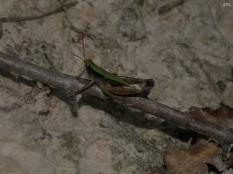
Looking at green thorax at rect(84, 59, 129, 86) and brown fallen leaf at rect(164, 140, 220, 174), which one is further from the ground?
green thorax at rect(84, 59, 129, 86)

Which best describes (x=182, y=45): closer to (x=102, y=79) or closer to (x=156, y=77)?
(x=156, y=77)

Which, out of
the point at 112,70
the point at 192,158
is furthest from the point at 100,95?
the point at 192,158

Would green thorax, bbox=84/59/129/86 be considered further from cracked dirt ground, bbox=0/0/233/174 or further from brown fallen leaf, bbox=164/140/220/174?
brown fallen leaf, bbox=164/140/220/174

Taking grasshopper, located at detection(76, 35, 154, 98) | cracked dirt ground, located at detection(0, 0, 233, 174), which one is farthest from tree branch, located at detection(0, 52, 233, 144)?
cracked dirt ground, located at detection(0, 0, 233, 174)

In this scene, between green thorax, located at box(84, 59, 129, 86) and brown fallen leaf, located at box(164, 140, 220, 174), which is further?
brown fallen leaf, located at box(164, 140, 220, 174)

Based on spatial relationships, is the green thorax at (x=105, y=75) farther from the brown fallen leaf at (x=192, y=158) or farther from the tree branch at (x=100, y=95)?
the brown fallen leaf at (x=192, y=158)
